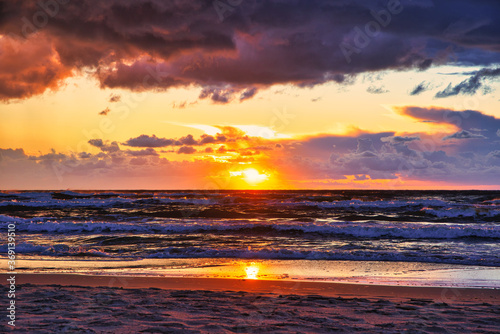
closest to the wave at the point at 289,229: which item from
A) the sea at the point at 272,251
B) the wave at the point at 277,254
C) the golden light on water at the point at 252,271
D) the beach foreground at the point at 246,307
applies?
the sea at the point at 272,251

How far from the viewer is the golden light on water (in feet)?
34.6

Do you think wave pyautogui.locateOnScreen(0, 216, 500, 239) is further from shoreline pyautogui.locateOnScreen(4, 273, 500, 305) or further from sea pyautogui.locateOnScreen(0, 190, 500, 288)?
shoreline pyautogui.locateOnScreen(4, 273, 500, 305)

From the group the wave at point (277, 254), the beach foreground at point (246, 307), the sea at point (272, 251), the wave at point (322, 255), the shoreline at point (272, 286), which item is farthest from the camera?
the wave at point (277, 254)

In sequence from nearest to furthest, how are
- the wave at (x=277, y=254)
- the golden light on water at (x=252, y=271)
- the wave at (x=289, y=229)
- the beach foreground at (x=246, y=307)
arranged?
the beach foreground at (x=246, y=307) < the golden light on water at (x=252, y=271) < the wave at (x=277, y=254) < the wave at (x=289, y=229)

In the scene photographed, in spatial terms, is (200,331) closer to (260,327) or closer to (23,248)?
(260,327)

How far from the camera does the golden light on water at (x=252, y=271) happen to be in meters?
10.5

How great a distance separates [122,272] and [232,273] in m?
2.98

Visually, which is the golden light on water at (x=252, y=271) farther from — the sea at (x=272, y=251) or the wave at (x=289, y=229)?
the wave at (x=289, y=229)

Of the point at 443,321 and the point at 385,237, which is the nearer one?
the point at 443,321

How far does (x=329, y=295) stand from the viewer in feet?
27.2

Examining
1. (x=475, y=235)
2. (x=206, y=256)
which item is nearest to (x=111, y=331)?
(x=206, y=256)

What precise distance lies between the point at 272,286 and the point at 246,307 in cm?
220

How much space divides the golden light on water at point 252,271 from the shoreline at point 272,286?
0.55 metres

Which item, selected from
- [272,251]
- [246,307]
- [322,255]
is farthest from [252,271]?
[246,307]
